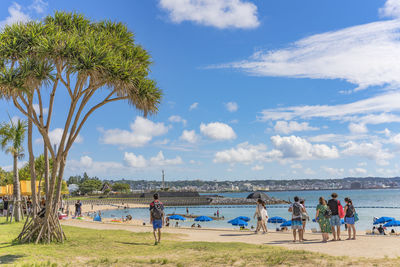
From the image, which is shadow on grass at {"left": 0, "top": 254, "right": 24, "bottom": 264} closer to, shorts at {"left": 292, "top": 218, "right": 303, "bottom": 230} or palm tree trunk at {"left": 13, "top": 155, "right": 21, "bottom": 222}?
shorts at {"left": 292, "top": 218, "right": 303, "bottom": 230}

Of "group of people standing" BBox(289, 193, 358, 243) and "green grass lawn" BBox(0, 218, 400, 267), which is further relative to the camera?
"group of people standing" BBox(289, 193, 358, 243)

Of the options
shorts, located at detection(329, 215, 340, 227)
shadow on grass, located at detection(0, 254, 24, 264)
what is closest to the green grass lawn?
shadow on grass, located at detection(0, 254, 24, 264)

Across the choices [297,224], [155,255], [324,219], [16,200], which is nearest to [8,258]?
[155,255]

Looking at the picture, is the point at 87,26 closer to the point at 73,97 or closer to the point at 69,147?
the point at 73,97

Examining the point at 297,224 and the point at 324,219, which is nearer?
the point at 297,224

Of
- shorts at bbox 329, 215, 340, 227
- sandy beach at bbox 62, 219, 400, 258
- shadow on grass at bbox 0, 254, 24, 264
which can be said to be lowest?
sandy beach at bbox 62, 219, 400, 258

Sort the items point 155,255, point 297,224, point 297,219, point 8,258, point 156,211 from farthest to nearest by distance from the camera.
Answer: point 297,219
point 297,224
point 156,211
point 155,255
point 8,258

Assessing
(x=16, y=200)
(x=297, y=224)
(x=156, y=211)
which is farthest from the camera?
(x=16, y=200)

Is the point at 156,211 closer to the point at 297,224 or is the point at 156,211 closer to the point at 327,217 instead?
the point at 297,224

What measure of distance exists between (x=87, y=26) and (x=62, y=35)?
8.04 ft

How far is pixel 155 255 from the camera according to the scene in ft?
32.8

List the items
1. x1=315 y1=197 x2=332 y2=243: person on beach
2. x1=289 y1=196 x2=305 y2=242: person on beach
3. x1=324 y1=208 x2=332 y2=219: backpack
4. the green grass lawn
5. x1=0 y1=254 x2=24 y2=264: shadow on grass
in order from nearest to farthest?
the green grass lawn < x1=0 y1=254 x2=24 y2=264: shadow on grass < x1=315 y1=197 x2=332 y2=243: person on beach < x1=289 y1=196 x2=305 y2=242: person on beach < x1=324 y1=208 x2=332 y2=219: backpack

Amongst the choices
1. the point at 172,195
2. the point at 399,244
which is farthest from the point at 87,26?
the point at 172,195

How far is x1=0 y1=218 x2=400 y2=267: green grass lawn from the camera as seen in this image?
855 cm
